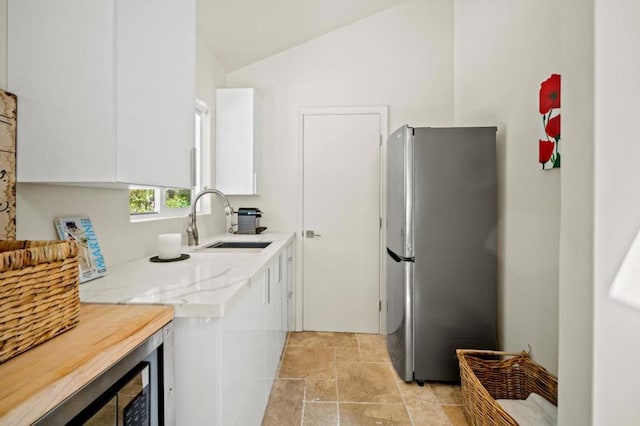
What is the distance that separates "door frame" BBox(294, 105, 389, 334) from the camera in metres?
2.95

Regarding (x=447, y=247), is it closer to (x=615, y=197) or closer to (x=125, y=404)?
(x=615, y=197)

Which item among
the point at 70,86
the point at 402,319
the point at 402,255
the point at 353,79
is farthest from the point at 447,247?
the point at 70,86

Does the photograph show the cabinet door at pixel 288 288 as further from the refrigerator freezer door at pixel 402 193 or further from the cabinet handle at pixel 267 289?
the refrigerator freezer door at pixel 402 193

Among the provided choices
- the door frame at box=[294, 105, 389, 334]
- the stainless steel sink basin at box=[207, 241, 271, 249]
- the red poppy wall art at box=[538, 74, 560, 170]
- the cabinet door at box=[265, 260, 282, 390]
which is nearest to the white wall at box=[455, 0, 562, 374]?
the red poppy wall art at box=[538, 74, 560, 170]

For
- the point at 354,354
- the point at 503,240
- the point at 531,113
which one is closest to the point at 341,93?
the point at 531,113

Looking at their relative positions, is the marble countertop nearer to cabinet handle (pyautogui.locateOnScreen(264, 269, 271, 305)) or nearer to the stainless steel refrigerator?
cabinet handle (pyautogui.locateOnScreen(264, 269, 271, 305))

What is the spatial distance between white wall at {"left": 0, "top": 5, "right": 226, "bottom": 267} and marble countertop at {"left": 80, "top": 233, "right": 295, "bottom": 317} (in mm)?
102

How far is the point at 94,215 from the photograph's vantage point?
52.9 inches

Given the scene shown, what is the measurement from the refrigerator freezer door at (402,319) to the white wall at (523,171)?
0.70 m

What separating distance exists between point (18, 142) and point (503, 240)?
2.59m

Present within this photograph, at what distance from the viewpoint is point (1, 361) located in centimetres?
58

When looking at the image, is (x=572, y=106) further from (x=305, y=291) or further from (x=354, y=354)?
(x=305, y=291)

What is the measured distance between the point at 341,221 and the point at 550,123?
1.80 meters

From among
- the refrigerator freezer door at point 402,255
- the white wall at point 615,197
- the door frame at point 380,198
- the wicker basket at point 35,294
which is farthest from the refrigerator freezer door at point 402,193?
the wicker basket at point 35,294
